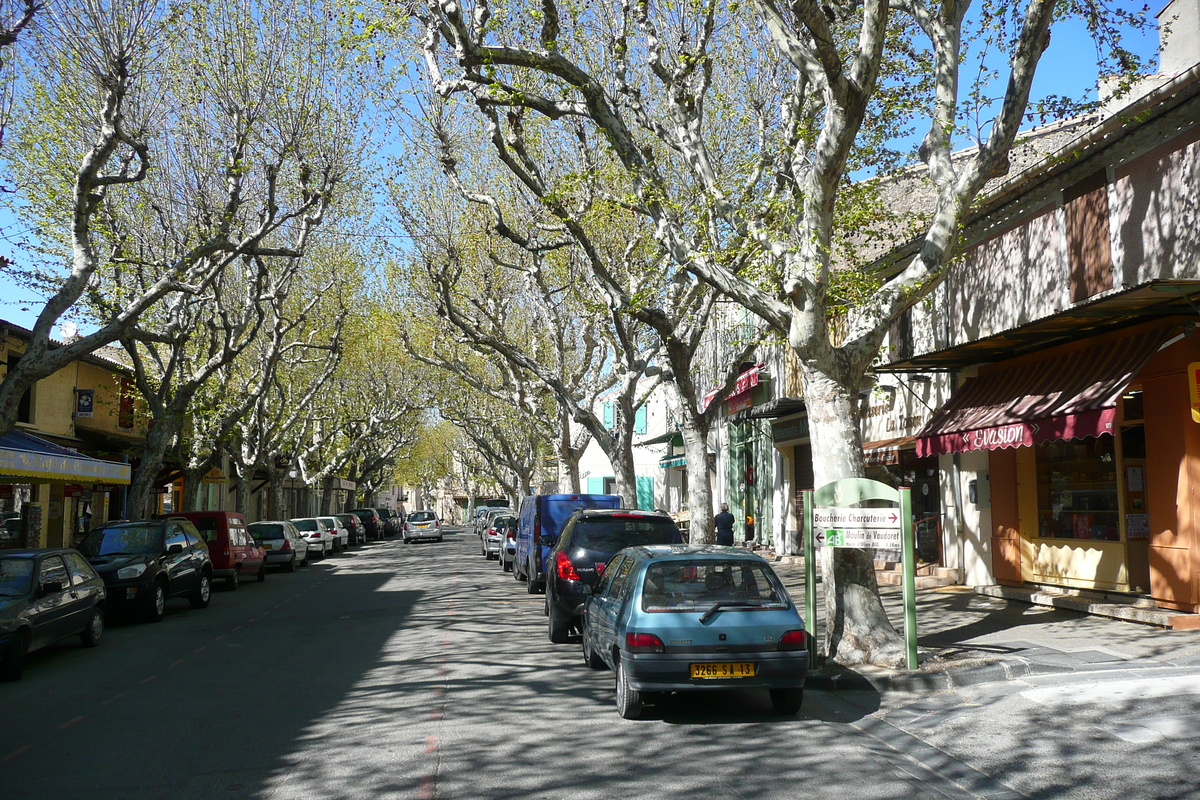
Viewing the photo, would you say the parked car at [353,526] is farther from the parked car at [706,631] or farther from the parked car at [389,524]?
the parked car at [706,631]

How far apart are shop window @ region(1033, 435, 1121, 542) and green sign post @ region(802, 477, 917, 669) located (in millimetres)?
5157

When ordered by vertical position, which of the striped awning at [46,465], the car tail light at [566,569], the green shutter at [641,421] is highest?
the green shutter at [641,421]

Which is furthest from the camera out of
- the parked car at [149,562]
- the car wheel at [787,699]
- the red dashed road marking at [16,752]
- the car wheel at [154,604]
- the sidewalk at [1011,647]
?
the car wheel at [154,604]

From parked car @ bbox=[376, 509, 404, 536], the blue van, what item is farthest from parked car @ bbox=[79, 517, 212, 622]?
parked car @ bbox=[376, 509, 404, 536]

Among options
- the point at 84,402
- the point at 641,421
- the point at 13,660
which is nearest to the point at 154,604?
the point at 13,660

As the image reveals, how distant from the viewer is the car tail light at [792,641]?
8.13 meters

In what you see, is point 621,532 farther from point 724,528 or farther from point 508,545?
point 508,545

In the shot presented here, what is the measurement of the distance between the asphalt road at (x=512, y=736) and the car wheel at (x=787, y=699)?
116 mm

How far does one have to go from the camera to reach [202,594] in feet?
60.8

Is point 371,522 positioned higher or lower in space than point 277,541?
lower

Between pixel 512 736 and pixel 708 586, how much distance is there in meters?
2.14

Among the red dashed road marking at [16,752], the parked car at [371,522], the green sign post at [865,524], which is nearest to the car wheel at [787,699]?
the green sign post at [865,524]

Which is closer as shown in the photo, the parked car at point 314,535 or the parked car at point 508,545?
the parked car at point 508,545

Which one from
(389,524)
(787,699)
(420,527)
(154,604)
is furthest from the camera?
(389,524)
